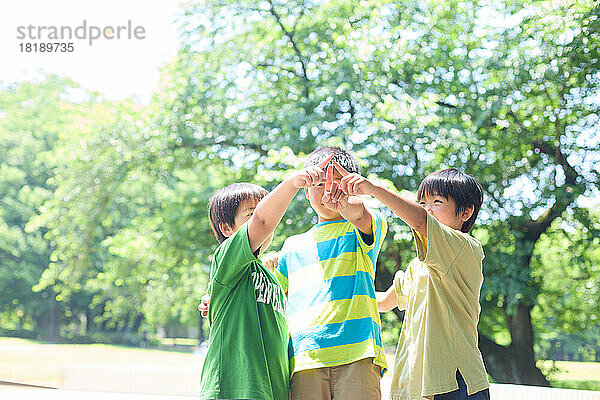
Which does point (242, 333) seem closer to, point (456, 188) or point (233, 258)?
point (233, 258)

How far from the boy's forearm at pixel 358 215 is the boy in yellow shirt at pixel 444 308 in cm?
10

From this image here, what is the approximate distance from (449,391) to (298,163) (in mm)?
5278

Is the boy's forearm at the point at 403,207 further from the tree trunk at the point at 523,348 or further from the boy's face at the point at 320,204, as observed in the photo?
the tree trunk at the point at 523,348

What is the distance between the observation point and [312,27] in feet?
29.7

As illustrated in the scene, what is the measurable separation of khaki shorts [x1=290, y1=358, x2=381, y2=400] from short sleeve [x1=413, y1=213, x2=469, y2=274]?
353mm

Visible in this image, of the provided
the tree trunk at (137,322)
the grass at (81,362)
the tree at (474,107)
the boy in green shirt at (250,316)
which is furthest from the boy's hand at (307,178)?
the tree trunk at (137,322)

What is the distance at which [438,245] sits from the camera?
5.74ft

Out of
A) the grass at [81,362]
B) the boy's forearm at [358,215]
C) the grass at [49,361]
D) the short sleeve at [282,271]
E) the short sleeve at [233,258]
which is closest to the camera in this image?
the short sleeve at [233,258]

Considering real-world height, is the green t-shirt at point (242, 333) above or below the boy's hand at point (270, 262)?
below

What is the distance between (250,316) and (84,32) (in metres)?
13.8

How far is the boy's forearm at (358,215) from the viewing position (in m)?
1.85

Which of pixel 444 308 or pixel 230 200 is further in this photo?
pixel 230 200

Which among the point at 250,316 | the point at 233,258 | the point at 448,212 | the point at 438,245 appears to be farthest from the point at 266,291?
the point at 448,212

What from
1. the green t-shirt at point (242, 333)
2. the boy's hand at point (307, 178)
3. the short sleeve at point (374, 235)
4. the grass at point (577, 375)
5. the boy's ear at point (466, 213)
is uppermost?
the boy's hand at point (307, 178)
